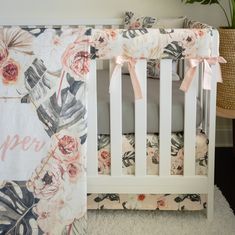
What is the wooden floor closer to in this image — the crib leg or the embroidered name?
the crib leg

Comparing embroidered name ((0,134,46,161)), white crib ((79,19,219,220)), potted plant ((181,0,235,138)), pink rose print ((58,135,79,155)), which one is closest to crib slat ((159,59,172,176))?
white crib ((79,19,219,220))

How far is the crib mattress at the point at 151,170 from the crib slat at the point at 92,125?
32 mm

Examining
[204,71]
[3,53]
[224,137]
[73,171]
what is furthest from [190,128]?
[224,137]

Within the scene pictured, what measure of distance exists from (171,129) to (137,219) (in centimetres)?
39

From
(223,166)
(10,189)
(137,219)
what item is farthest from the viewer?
(223,166)

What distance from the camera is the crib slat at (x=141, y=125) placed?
4.74 ft

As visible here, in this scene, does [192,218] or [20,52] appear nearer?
[20,52]

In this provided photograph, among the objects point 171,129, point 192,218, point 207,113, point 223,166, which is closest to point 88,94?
point 171,129

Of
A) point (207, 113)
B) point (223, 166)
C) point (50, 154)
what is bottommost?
point (223, 166)

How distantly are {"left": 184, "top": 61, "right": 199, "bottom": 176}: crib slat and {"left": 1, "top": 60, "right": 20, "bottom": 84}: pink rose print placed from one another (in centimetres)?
59

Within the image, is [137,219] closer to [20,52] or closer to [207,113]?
[207,113]

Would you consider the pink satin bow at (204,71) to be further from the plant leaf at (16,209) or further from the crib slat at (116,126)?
the plant leaf at (16,209)

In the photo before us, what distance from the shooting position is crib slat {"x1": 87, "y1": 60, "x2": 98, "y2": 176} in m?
1.45

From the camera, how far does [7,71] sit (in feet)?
4.43
